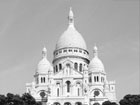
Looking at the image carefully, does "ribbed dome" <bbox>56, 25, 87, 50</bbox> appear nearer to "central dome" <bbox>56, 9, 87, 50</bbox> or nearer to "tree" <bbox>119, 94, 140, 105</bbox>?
"central dome" <bbox>56, 9, 87, 50</bbox>

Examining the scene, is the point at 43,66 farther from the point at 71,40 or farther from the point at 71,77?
the point at 71,77

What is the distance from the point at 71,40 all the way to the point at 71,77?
656 inches

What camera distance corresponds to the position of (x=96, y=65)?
348 feet

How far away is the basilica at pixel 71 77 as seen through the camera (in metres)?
96.2

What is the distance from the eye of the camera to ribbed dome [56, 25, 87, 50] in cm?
11169

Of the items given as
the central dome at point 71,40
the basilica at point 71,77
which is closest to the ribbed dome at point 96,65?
the basilica at point 71,77

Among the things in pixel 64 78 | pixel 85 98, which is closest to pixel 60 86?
pixel 64 78

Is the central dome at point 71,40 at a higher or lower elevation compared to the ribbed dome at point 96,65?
higher

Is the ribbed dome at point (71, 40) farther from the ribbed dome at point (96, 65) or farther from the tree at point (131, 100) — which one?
the tree at point (131, 100)

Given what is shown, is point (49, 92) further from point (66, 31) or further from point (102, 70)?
point (66, 31)

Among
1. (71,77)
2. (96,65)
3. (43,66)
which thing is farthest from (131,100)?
(43,66)

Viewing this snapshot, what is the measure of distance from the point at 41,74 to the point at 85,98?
20020mm

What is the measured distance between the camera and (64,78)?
326 feet

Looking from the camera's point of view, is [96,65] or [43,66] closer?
[96,65]
